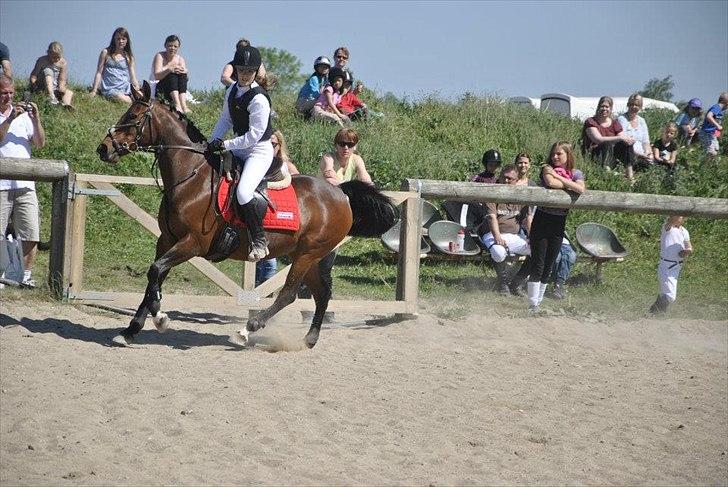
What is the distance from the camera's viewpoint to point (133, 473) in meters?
5.95

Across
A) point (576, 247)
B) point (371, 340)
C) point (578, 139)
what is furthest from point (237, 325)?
point (578, 139)

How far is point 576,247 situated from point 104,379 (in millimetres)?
8898

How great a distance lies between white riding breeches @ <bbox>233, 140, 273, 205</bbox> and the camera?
9266 mm

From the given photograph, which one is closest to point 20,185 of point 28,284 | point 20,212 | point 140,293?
point 20,212

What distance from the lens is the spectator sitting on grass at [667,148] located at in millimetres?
18391

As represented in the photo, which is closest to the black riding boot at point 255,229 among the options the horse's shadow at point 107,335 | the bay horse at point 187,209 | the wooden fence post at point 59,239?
the bay horse at point 187,209

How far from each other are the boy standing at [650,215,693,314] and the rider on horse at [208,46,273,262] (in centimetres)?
554

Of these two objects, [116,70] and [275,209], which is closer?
[275,209]

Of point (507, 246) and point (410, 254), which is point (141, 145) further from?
point (507, 246)

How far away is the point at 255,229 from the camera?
30.8 ft

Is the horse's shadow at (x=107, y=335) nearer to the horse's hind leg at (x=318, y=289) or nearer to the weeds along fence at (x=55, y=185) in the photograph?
the weeds along fence at (x=55, y=185)

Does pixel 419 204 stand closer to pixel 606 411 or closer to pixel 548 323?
pixel 548 323

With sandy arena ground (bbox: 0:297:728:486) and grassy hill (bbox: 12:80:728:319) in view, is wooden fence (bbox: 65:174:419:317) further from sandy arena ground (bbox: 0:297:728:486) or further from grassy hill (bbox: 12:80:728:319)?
grassy hill (bbox: 12:80:728:319)

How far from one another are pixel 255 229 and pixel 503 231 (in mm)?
4825
